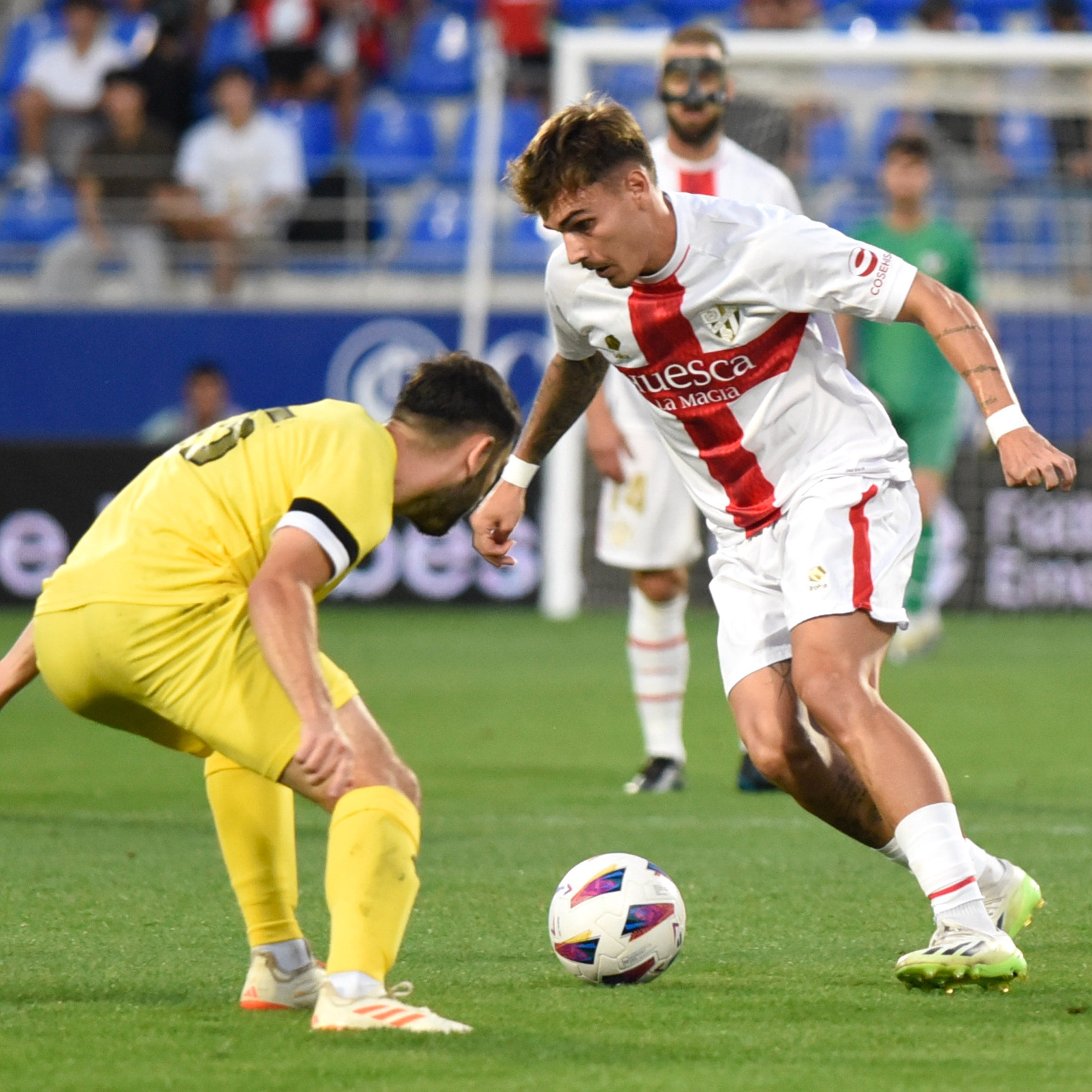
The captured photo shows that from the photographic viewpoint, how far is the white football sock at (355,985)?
3408 mm

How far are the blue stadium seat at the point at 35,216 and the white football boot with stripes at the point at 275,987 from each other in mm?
12309

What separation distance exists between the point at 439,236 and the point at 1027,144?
431 cm

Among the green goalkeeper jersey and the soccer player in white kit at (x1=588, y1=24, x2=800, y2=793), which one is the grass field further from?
the green goalkeeper jersey

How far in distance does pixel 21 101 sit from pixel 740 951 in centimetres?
1299

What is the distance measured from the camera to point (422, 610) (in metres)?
A: 14.0

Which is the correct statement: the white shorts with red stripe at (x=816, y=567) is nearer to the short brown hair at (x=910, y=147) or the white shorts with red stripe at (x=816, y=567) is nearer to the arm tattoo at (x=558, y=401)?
the arm tattoo at (x=558, y=401)

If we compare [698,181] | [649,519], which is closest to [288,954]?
[649,519]

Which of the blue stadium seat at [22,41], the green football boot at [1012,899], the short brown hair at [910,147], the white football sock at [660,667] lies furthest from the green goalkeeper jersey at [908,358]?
the blue stadium seat at [22,41]

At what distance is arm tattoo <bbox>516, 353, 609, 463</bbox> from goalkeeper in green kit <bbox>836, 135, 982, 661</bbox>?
5.05 metres

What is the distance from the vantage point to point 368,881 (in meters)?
3.41

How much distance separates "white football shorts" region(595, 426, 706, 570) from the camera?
22.6ft

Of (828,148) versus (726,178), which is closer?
(726,178)

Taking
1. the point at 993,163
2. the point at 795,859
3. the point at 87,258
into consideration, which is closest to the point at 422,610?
the point at 87,258

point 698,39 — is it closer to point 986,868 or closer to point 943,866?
point 986,868
